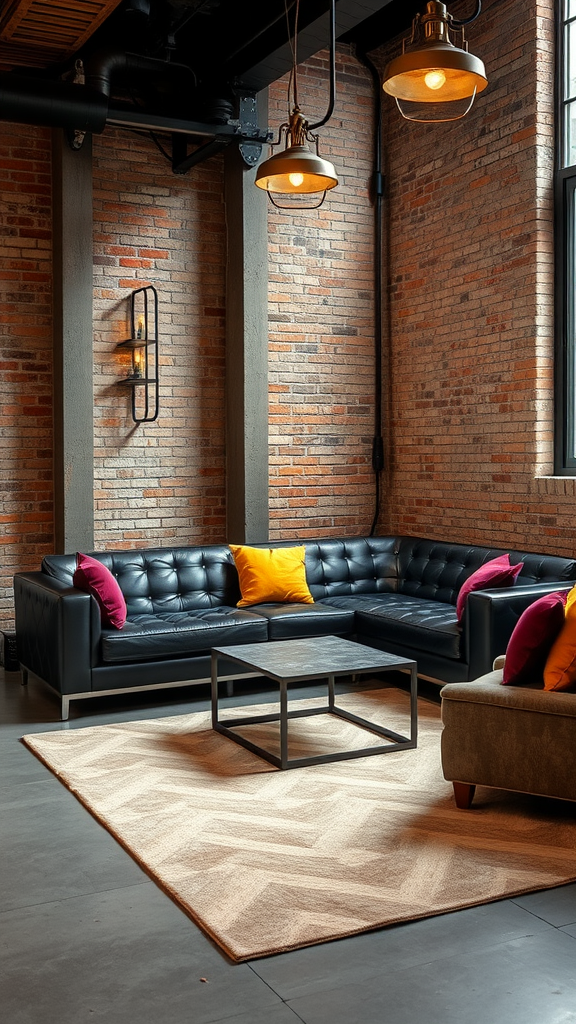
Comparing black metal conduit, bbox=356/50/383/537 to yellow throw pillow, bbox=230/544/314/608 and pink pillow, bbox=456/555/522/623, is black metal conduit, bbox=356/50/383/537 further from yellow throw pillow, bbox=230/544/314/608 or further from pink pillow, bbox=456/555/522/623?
pink pillow, bbox=456/555/522/623

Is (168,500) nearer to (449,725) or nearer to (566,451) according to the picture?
(566,451)

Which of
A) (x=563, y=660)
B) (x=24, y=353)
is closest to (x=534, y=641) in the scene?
(x=563, y=660)

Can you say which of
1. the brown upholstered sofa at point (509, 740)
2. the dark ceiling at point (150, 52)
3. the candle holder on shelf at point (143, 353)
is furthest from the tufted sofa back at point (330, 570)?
the dark ceiling at point (150, 52)

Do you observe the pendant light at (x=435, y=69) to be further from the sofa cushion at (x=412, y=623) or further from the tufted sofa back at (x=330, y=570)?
the tufted sofa back at (x=330, y=570)

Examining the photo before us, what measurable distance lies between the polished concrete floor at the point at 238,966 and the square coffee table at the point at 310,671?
1211 mm

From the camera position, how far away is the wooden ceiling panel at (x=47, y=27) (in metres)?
5.39

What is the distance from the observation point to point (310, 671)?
4.56m

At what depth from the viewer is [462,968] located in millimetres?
2756

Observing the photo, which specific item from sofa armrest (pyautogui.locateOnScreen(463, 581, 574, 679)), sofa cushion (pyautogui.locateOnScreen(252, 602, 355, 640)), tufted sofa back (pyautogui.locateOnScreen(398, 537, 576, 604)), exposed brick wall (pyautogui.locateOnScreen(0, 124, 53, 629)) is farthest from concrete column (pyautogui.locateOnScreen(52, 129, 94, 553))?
sofa armrest (pyautogui.locateOnScreen(463, 581, 574, 679))

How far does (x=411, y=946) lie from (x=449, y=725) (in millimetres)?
1194

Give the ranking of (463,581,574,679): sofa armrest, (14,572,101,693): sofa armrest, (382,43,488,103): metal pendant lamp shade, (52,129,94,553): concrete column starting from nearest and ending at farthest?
(382,43,488,103): metal pendant lamp shade
(463,581,574,679): sofa armrest
(14,572,101,693): sofa armrest
(52,129,94,553): concrete column

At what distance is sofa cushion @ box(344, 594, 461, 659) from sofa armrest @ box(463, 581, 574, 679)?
0.44 feet

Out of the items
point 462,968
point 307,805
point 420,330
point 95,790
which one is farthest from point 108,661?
point 420,330

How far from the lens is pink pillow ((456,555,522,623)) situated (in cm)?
562
